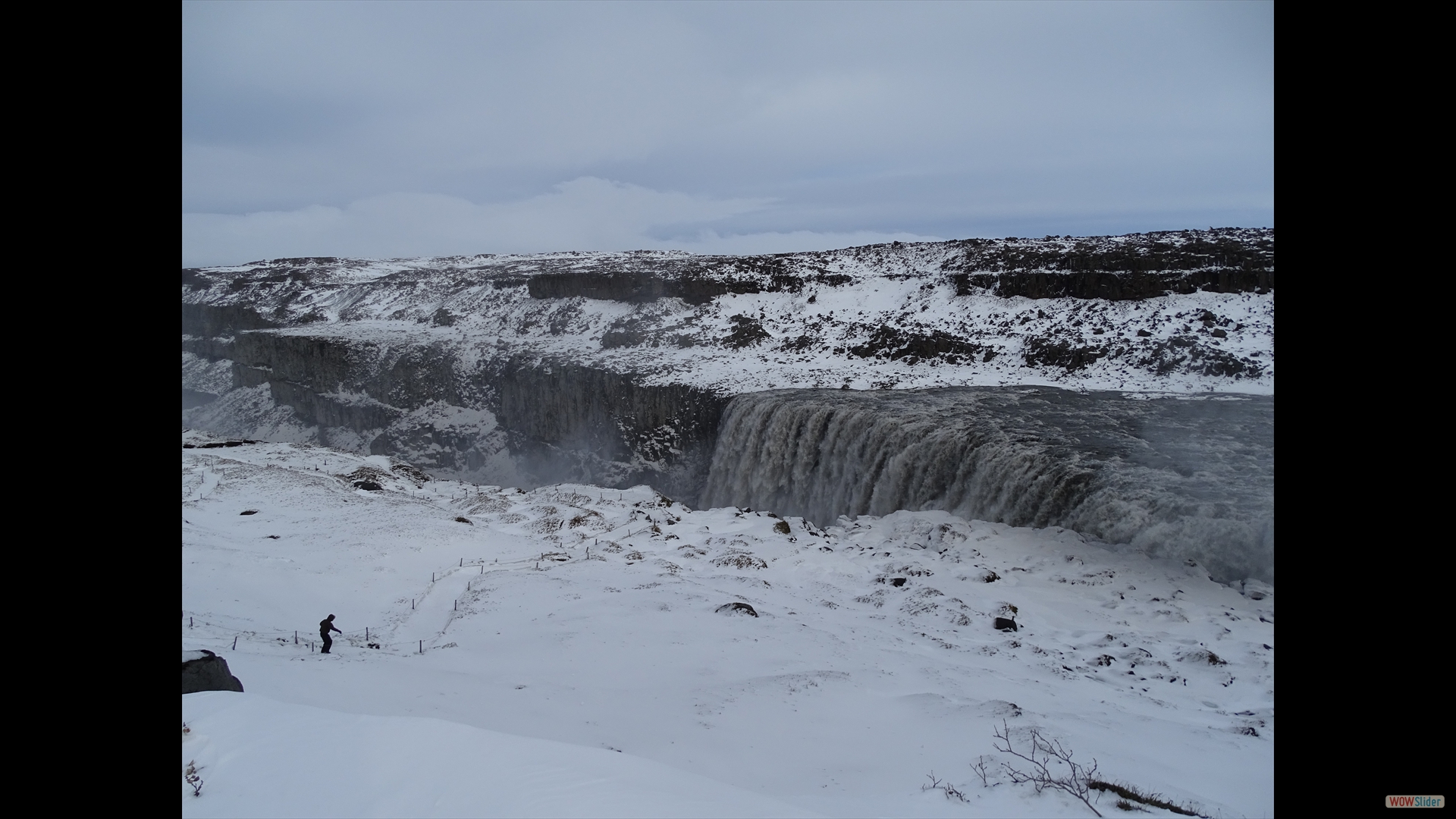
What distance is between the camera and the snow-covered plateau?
21.7 feet

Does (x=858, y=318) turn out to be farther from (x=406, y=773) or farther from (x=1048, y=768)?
(x=406, y=773)

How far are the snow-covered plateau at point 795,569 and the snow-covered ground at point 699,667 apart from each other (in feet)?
0.19

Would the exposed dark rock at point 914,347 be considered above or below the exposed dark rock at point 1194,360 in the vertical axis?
above

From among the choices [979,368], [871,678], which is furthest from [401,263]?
[871,678]

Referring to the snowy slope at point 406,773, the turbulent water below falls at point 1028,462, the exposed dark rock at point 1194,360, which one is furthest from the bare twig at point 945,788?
the exposed dark rock at point 1194,360

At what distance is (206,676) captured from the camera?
7.32m

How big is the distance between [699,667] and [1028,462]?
11.7 meters

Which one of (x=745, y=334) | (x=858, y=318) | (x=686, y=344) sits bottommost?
(x=686, y=344)

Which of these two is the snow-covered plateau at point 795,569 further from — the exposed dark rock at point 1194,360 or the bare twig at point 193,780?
the exposed dark rock at point 1194,360

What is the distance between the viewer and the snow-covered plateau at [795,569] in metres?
6.61
